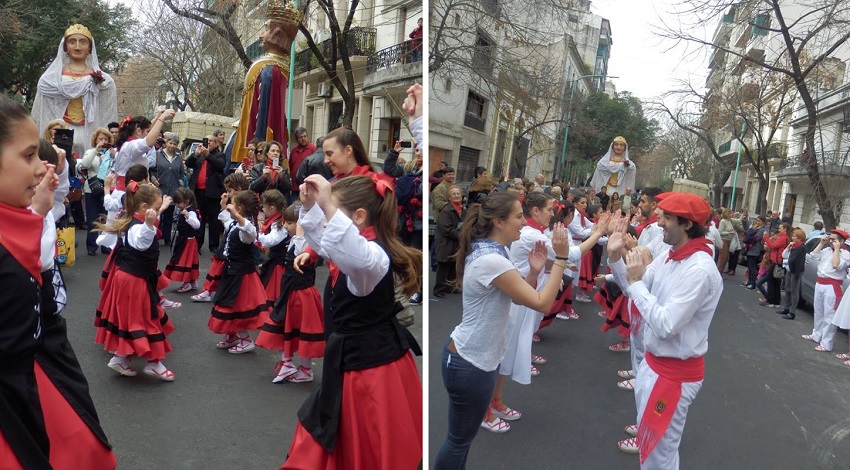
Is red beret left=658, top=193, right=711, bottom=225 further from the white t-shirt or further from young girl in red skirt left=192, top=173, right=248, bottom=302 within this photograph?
young girl in red skirt left=192, top=173, right=248, bottom=302

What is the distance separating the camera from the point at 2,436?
1.42 m

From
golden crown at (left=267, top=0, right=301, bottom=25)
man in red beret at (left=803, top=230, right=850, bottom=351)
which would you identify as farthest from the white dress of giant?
man in red beret at (left=803, top=230, right=850, bottom=351)

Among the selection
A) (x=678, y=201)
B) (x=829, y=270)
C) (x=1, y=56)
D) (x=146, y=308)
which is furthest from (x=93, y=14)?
(x=829, y=270)

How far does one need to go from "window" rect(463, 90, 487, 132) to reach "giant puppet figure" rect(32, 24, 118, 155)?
3178mm

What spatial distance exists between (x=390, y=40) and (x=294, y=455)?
148 centimetres

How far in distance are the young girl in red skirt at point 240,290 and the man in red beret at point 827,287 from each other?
199 inches

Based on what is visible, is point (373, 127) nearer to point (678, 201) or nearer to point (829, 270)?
point (678, 201)

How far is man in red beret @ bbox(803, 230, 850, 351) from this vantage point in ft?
19.1

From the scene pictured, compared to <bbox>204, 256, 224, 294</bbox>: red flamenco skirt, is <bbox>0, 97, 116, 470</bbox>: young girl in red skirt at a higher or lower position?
higher

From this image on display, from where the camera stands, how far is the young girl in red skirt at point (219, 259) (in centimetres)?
518

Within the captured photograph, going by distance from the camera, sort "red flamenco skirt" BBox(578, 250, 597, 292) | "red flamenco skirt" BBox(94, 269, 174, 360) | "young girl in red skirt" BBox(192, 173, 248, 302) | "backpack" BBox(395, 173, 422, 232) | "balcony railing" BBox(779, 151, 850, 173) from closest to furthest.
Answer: "backpack" BBox(395, 173, 422, 232), "balcony railing" BBox(779, 151, 850, 173), "red flamenco skirt" BBox(94, 269, 174, 360), "young girl in red skirt" BBox(192, 173, 248, 302), "red flamenco skirt" BBox(578, 250, 597, 292)

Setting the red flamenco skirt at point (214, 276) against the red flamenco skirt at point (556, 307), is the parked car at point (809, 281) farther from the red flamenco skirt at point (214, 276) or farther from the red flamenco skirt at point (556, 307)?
the red flamenco skirt at point (214, 276)

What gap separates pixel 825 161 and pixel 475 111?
2220 millimetres

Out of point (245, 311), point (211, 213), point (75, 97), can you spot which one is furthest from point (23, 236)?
point (211, 213)
